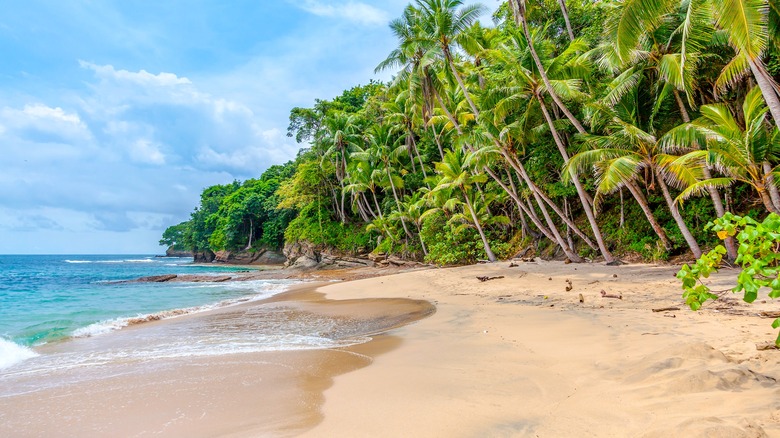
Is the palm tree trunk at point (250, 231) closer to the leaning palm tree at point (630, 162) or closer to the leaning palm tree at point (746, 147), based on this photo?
the leaning palm tree at point (630, 162)

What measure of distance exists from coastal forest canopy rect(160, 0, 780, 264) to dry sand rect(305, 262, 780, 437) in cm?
543

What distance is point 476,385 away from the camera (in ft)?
11.3

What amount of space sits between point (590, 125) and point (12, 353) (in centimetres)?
1726

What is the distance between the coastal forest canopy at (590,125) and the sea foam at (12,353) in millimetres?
13023

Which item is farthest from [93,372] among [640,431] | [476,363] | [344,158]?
[344,158]

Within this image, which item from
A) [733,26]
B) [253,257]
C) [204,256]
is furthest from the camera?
[204,256]

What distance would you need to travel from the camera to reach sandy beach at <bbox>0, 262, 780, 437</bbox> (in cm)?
259

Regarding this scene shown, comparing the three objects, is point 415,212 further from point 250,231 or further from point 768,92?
point 250,231

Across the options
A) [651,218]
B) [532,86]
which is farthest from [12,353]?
[651,218]

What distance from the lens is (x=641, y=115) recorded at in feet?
41.0

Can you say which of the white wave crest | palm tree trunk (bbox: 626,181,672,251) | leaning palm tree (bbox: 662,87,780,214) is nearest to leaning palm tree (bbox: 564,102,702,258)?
palm tree trunk (bbox: 626,181,672,251)

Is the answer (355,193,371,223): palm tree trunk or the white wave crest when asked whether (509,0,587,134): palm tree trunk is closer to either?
the white wave crest

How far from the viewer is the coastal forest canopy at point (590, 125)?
8.47 metres

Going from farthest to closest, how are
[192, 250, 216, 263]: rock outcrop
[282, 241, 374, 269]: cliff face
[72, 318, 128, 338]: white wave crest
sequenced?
[192, 250, 216, 263]: rock outcrop → [282, 241, 374, 269]: cliff face → [72, 318, 128, 338]: white wave crest
